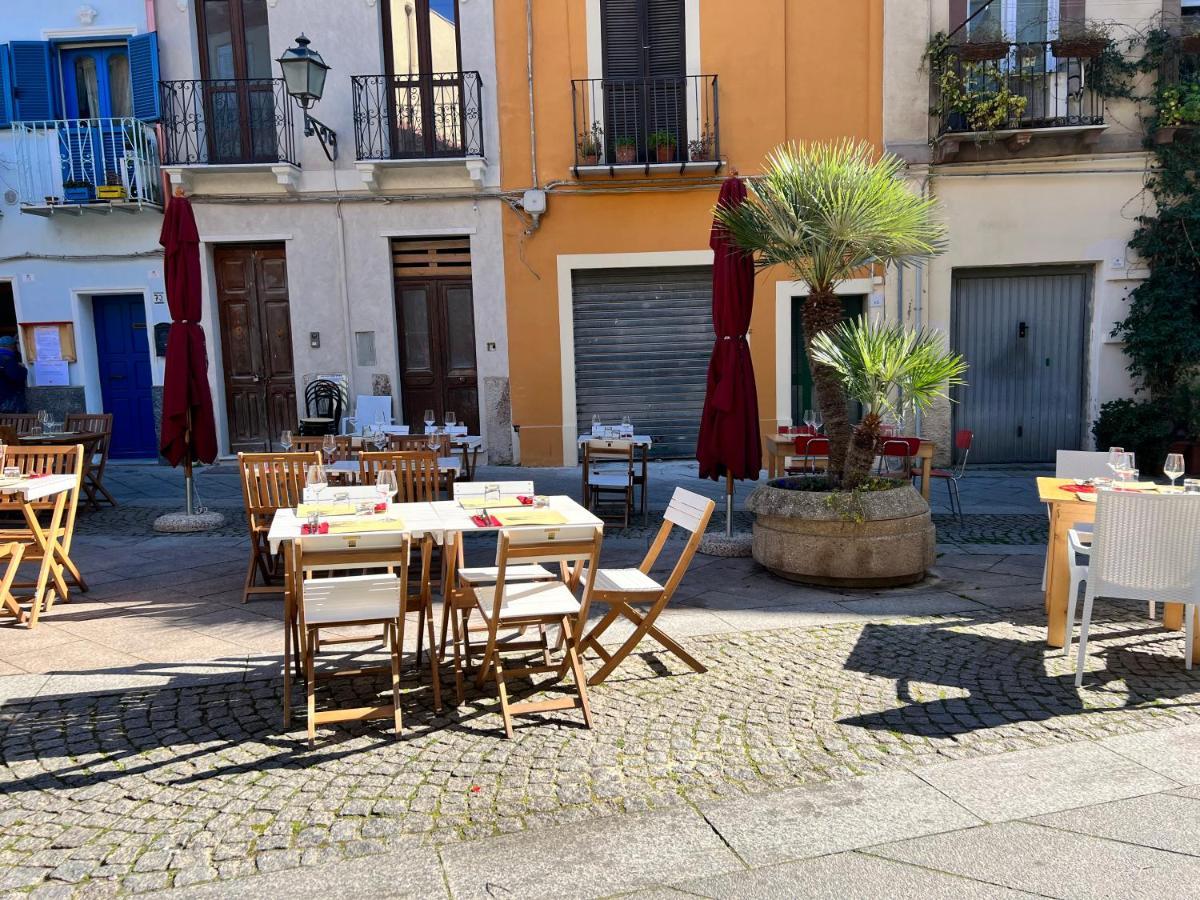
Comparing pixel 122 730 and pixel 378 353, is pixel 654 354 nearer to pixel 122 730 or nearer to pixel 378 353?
pixel 378 353

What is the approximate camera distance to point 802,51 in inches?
448

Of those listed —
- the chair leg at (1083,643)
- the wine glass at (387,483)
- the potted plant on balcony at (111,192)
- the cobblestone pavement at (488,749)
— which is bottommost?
the cobblestone pavement at (488,749)

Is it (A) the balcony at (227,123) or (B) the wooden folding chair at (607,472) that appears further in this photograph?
(A) the balcony at (227,123)

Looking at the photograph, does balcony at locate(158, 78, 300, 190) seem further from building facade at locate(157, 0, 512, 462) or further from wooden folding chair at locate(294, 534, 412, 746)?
wooden folding chair at locate(294, 534, 412, 746)

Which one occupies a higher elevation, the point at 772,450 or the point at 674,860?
the point at 772,450

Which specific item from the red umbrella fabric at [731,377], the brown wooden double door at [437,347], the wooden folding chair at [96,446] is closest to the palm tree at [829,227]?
the red umbrella fabric at [731,377]

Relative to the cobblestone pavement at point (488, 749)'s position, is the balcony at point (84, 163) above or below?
above

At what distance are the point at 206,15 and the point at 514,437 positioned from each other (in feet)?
22.1

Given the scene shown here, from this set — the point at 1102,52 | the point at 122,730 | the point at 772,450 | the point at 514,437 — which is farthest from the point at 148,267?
the point at 1102,52

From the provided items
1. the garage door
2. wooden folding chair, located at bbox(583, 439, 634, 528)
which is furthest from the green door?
wooden folding chair, located at bbox(583, 439, 634, 528)

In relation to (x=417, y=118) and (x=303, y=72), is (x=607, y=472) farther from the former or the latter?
(x=417, y=118)

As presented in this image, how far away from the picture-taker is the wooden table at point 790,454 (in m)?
8.04

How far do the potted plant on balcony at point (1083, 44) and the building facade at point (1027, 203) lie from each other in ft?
0.09

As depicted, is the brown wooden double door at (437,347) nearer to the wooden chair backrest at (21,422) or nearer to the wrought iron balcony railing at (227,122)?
the wrought iron balcony railing at (227,122)
